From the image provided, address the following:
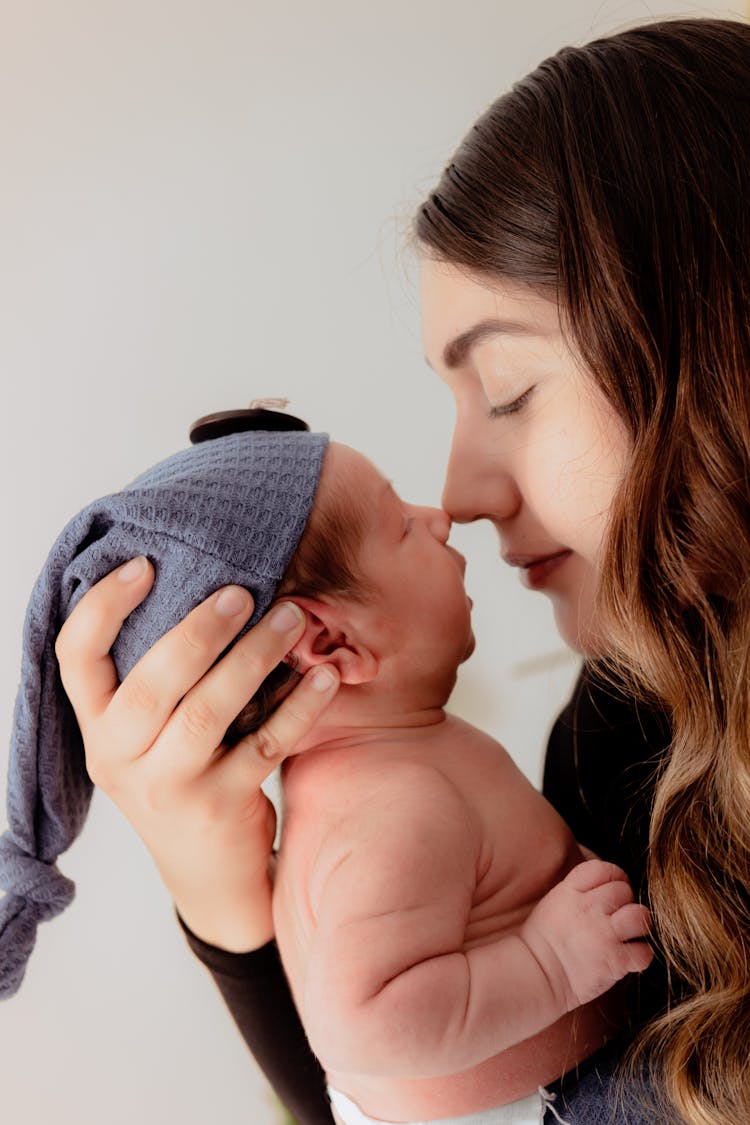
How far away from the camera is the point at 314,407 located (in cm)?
225

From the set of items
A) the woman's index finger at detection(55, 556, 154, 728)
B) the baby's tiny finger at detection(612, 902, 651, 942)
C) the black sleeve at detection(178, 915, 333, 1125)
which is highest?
the woman's index finger at detection(55, 556, 154, 728)

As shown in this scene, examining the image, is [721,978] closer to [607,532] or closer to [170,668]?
[607,532]

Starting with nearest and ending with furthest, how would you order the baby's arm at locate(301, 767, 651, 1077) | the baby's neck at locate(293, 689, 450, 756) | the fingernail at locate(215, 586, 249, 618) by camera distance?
the baby's arm at locate(301, 767, 651, 1077), the fingernail at locate(215, 586, 249, 618), the baby's neck at locate(293, 689, 450, 756)

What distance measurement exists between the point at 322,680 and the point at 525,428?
35cm

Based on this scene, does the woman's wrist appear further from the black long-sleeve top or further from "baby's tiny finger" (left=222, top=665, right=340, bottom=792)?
"baby's tiny finger" (left=222, top=665, right=340, bottom=792)

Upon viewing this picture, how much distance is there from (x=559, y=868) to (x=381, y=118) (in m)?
1.71

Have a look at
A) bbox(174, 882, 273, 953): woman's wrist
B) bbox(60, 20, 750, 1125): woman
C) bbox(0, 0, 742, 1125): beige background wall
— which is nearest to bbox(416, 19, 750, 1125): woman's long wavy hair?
bbox(60, 20, 750, 1125): woman

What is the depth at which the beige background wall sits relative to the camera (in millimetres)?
1906

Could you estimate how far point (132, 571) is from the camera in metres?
1.03

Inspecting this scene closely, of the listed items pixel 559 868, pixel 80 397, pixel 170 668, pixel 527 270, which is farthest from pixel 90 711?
pixel 80 397

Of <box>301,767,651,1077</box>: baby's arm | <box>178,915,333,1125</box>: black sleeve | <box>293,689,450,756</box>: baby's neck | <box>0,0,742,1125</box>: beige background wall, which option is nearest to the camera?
<box>301,767,651,1077</box>: baby's arm

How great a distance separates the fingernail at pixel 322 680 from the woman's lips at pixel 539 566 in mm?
346

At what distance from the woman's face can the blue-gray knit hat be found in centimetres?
18

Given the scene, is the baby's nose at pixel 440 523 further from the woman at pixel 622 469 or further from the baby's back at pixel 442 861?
the baby's back at pixel 442 861
